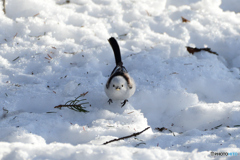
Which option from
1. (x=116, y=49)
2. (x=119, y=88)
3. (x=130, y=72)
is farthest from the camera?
(x=130, y=72)

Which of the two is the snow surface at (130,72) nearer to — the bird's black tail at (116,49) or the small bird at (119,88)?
the small bird at (119,88)

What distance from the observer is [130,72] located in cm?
409

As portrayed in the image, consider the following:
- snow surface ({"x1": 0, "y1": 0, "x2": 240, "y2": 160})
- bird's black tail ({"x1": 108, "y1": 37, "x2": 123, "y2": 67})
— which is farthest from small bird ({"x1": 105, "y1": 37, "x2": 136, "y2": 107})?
bird's black tail ({"x1": 108, "y1": 37, "x2": 123, "y2": 67})

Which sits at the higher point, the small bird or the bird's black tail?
the bird's black tail

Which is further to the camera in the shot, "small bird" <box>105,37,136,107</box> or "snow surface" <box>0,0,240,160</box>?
"small bird" <box>105,37,136,107</box>

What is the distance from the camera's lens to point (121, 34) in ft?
16.1

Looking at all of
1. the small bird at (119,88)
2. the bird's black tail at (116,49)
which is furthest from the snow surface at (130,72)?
the bird's black tail at (116,49)

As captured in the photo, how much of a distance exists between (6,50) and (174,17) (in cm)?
322

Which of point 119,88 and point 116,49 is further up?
point 116,49

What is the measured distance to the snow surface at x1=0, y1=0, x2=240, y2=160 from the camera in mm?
2613

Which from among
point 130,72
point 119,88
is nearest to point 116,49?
point 130,72

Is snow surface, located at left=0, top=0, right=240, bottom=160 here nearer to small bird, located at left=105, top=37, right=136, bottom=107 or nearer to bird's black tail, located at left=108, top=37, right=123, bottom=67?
small bird, located at left=105, top=37, right=136, bottom=107

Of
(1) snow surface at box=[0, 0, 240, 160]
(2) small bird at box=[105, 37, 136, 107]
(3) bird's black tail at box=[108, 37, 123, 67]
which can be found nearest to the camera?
(1) snow surface at box=[0, 0, 240, 160]

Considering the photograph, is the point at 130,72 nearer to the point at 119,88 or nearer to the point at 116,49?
the point at 116,49
